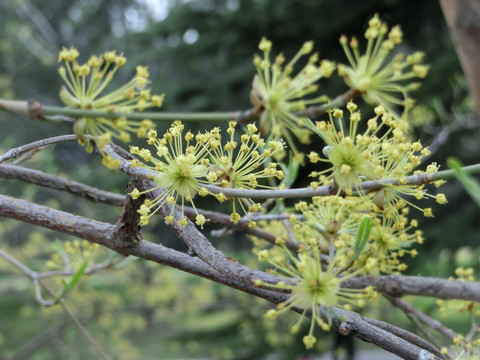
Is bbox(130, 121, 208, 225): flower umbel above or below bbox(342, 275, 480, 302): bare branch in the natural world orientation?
above

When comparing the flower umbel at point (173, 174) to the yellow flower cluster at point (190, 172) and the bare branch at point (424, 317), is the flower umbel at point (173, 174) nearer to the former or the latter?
the yellow flower cluster at point (190, 172)

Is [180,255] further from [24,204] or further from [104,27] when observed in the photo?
[104,27]

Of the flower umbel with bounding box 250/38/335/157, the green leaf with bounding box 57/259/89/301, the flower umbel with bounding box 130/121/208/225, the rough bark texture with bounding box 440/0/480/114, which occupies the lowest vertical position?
the rough bark texture with bounding box 440/0/480/114

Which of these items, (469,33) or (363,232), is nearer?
(469,33)

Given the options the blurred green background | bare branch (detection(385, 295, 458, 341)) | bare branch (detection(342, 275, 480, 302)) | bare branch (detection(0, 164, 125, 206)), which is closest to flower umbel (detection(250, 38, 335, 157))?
bare branch (detection(342, 275, 480, 302))

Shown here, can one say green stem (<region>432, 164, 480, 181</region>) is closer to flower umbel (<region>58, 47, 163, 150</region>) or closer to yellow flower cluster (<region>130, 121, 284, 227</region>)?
yellow flower cluster (<region>130, 121, 284, 227</region>)

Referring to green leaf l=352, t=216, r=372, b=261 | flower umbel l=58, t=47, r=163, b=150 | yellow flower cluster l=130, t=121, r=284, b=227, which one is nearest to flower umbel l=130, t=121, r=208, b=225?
yellow flower cluster l=130, t=121, r=284, b=227

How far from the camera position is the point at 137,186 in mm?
1145

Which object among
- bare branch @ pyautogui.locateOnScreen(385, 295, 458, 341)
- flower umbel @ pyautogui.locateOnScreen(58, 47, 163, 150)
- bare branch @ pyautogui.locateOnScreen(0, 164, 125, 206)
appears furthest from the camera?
bare branch @ pyautogui.locateOnScreen(0, 164, 125, 206)

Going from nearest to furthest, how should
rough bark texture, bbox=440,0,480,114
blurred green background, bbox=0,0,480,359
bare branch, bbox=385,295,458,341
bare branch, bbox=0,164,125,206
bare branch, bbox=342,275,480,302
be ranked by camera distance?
1. rough bark texture, bbox=440,0,480,114
2. bare branch, bbox=342,275,480,302
3. bare branch, bbox=385,295,458,341
4. bare branch, bbox=0,164,125,206
5. blurred green background, bbox=0,0,480,359

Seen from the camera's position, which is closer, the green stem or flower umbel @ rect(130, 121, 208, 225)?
the green stem

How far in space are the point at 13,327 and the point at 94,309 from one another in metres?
2.55

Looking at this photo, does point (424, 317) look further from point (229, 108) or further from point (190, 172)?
point (229, 108)

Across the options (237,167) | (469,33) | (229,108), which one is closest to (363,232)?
(237,167)
